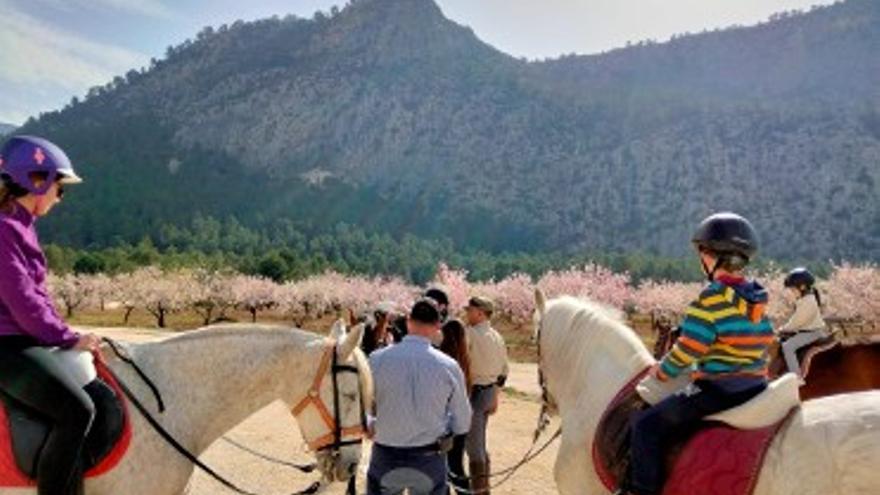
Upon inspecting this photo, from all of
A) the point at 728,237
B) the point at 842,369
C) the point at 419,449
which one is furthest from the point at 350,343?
the point at 842,369

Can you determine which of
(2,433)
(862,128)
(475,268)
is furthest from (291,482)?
(862,128)

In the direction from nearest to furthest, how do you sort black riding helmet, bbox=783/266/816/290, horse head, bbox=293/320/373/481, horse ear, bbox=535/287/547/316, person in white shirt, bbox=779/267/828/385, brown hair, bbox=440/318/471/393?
horse head, bbox=293/320/373/481, horse ear, bbox=535/287/547/316, brown hair, bbox=440/318/471/393, person in white shirt, bbox=779/267/828/385, black riding helmet, bbox=783/266/816/290

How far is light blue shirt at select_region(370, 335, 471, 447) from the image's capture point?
5.57 meters

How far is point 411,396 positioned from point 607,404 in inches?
53.2

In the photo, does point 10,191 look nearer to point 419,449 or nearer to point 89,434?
point 89,434

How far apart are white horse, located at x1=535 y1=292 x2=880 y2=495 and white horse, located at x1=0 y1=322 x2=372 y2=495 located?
1489 mm

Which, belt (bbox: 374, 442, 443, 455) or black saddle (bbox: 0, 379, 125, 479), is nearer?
black saddle (bbox: 0, 379, 125, 479)

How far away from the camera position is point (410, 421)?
219 inches

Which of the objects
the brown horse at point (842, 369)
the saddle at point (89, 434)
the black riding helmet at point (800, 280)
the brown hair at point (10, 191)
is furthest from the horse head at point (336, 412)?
the black riding helmet at point (800, 280)

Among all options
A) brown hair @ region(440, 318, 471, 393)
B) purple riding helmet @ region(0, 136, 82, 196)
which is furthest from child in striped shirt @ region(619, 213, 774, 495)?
brown hair @ region(440, 318, 471, 393)

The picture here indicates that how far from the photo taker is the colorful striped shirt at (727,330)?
4.43 m

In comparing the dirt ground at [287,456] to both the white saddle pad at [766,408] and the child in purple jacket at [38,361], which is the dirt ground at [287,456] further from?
the white saddle pad at [766,408]

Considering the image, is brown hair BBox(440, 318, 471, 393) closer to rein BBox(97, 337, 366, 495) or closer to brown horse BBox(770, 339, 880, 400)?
rein BBox(97, 337, 366, 495)

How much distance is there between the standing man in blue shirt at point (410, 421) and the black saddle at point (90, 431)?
173cm
